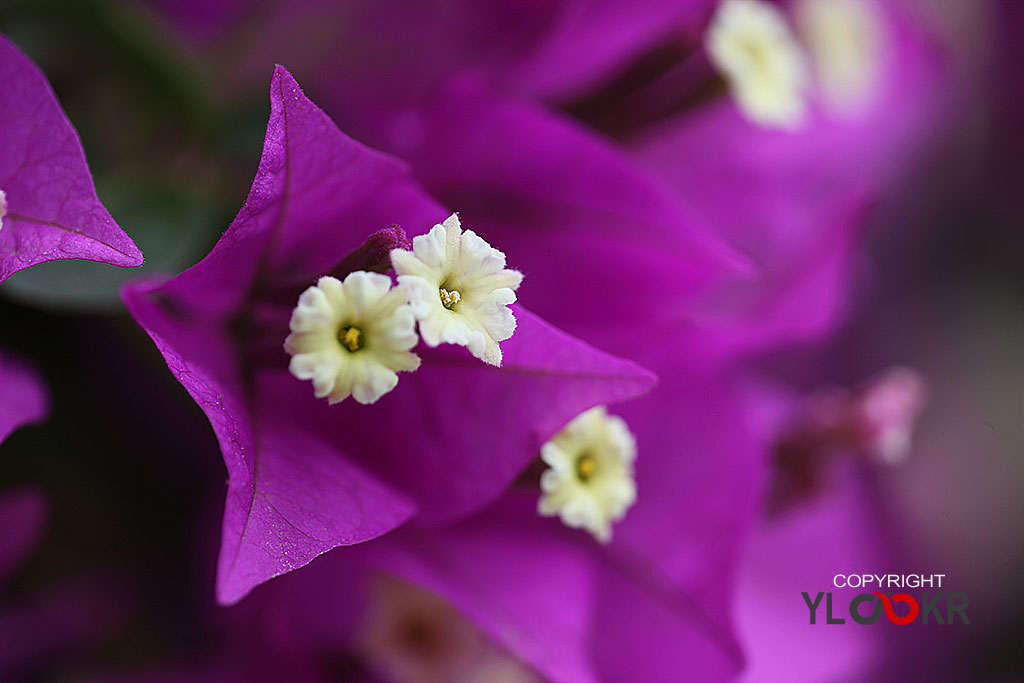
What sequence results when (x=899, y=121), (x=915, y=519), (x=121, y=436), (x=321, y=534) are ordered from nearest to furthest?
(x=321, y=534) < (x=121, y=436) < (x=915, y=519) < (x=899, y=121)

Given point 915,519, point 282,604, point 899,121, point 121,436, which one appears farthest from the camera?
point 899,121

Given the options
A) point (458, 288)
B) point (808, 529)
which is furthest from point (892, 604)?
point (458, 288)

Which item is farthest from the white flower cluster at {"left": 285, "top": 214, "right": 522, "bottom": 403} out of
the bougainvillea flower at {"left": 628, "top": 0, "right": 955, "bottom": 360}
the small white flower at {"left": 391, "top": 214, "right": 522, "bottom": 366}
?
the bougainvillea flower at {"left": 628, "top": 0, "right": 955, "bottom": 360}

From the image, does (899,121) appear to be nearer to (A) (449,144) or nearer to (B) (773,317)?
(B) (773,317)

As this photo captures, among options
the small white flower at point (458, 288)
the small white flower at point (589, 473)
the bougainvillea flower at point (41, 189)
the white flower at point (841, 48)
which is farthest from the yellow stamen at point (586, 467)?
the white flower at point (841, 48)

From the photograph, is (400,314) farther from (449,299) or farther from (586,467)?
(586,467)

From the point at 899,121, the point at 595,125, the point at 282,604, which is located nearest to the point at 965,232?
the point at 899,121
